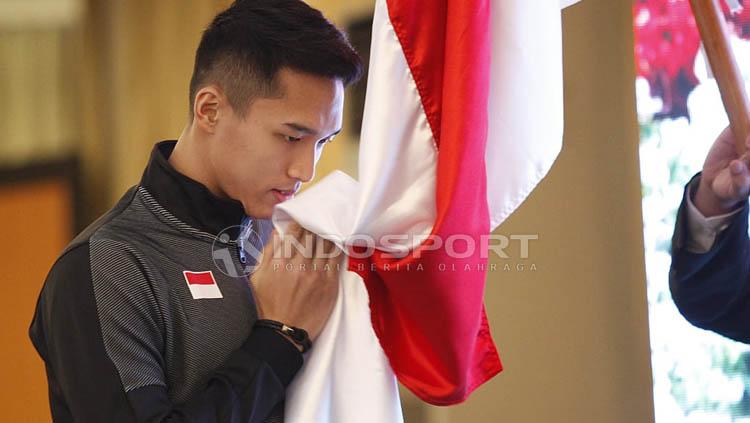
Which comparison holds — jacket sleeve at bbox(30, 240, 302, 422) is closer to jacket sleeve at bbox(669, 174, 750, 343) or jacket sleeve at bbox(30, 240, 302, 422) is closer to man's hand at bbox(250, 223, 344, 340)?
man's hand at bbox(250, 223, 344, 340)

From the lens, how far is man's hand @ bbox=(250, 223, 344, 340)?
134 cm

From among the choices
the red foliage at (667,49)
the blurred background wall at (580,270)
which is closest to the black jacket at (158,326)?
the blurred background wall at (580,270)

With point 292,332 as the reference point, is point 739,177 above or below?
above

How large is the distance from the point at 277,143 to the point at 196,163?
154mm

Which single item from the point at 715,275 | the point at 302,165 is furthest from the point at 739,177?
the point at 302,165

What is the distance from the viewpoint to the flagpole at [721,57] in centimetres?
144

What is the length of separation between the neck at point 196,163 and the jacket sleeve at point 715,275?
818 millimetres

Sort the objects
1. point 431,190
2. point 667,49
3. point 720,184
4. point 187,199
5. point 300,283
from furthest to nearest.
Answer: point 667,49
point 720,184
point 187,199
point 300,283
point 431,190

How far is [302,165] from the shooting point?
1.51m

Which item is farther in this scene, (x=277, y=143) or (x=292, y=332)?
(x=277, y=143)

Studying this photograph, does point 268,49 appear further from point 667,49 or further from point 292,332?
point 667,49

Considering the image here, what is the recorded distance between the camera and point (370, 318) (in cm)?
132

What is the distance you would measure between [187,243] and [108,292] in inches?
7.2

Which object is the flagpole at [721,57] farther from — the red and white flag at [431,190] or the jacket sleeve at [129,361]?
the jacket sleeve at [129,361]
